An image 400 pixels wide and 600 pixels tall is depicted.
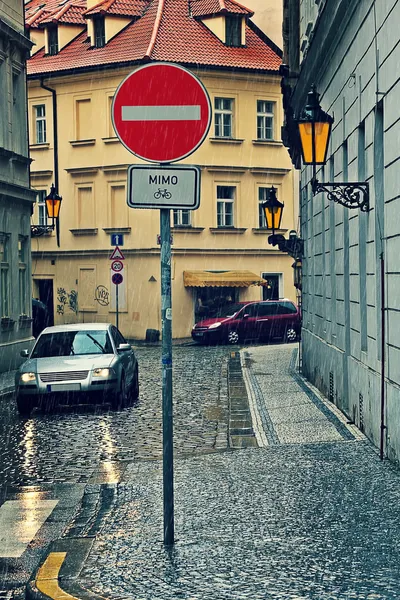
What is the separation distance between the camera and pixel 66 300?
151 ft

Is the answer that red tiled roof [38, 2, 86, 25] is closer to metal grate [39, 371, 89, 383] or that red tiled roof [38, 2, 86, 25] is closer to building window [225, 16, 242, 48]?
building window [225, 16, 242, 48]

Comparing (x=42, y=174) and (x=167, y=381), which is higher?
(x=42, y=174)

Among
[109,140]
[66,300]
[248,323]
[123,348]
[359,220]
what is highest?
[109,140]

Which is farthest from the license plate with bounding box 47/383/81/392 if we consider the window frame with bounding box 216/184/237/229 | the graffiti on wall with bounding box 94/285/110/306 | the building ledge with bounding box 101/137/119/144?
the window frame with bounding box 216/184/237/229

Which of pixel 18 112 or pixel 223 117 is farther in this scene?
pixel 223 117

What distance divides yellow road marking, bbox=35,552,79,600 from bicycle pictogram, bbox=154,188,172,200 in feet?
7.96

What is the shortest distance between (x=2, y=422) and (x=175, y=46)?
31.1m

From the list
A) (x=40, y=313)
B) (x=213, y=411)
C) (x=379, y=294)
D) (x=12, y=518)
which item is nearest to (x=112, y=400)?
(x=213, y=411)

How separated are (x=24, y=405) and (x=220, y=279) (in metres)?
26.9

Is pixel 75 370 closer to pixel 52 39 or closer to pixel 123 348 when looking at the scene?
pixel 123 348

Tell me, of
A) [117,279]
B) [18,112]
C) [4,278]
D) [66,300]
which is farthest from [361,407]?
[66,300]

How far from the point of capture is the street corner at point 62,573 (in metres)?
6.40

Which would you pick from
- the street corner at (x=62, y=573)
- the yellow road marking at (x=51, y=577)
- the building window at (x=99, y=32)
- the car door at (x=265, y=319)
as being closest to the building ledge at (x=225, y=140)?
the building window at (x=99, y=32)

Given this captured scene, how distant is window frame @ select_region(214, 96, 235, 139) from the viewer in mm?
45000
